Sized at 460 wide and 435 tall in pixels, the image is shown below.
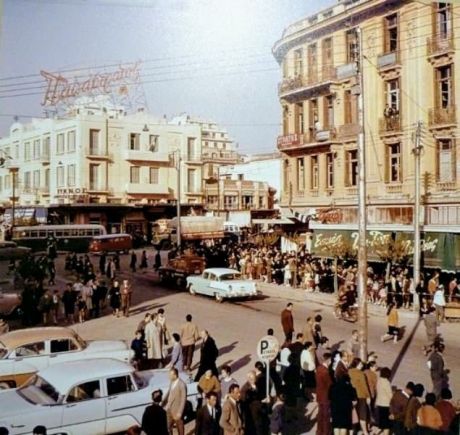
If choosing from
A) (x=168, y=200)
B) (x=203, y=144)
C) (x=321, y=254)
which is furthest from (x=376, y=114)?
(x=168, y=200)

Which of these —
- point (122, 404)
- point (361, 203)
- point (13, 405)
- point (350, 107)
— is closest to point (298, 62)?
point (350, 107)

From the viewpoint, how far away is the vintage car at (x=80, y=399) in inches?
202

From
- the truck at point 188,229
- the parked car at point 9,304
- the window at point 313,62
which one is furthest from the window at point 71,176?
the window at point 313,62

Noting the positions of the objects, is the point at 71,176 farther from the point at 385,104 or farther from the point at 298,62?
the point at 385,104

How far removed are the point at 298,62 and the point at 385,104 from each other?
183cm

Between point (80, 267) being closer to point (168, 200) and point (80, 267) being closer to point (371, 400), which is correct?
point (168, 200)

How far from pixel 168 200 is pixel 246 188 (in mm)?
Result: 1500

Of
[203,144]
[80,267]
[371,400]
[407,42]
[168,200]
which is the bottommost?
[371,400]

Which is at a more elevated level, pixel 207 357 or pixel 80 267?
pixel 80 267

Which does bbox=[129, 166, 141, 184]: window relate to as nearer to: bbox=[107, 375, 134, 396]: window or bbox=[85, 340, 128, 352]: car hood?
bbox=[85, 340, 128, 352]: car hood

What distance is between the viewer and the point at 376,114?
8.76 meters

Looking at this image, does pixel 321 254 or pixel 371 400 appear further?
pixel 321 254

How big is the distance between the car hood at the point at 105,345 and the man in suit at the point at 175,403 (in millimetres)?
1430

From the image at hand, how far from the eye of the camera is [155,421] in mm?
5145
